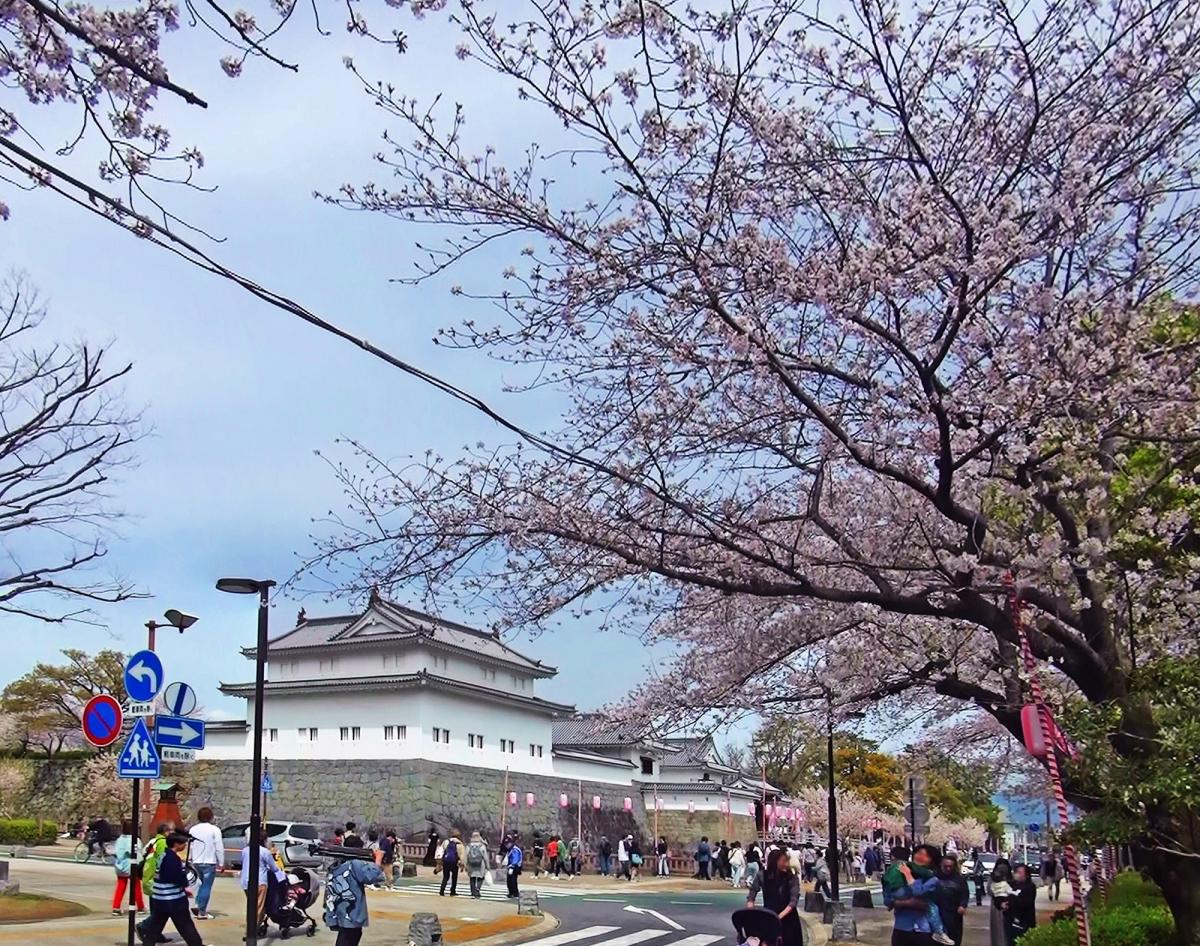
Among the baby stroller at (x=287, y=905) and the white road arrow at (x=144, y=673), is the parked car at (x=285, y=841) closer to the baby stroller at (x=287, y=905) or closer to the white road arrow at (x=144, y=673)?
the baby stroller at (x=287, y=905)

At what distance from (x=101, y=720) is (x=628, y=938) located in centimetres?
1072

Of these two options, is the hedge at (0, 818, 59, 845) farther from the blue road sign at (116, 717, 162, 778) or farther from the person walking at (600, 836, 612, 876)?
the blue road sign at (116, 717, 162, 778)

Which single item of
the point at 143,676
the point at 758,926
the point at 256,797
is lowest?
the point at 758,926

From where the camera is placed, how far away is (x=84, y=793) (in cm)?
4750

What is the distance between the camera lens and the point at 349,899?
11070mm

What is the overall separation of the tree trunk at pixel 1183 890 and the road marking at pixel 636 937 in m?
9.92

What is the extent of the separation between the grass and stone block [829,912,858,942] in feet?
40.2

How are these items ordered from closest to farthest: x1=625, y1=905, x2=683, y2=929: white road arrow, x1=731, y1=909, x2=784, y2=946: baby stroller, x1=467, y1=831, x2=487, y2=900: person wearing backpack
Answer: x1=731, y1=909, x2=784, y2=946: baby stroller → x1=625, y1=905, x2=683, y2=929: white road arrow → x1=467, y1=831, x2=487, y2=900: person wearing backpack

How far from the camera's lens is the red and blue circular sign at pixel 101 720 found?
1139 centimetres

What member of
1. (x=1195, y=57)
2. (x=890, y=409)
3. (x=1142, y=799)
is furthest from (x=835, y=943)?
(x=1195, y=57)

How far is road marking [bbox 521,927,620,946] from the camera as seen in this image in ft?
57.8

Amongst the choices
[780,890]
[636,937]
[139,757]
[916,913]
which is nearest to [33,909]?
[139,757]

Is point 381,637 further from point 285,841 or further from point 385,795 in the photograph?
point 285,841

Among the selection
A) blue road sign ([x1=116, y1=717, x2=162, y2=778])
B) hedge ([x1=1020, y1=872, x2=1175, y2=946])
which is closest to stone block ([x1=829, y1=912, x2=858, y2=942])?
hedge ([x1=1020, y1=872, x2=1175, y2=946])
